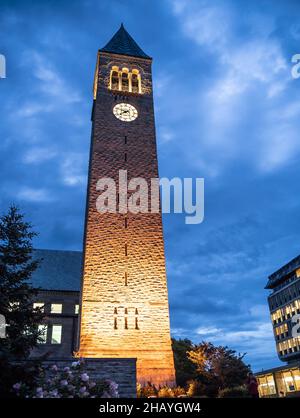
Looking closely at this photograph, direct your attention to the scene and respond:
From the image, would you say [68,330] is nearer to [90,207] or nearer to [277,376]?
[90,207]

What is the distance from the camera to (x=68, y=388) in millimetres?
9539

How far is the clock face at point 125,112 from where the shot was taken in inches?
1305

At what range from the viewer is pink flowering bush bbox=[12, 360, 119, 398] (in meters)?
9.25

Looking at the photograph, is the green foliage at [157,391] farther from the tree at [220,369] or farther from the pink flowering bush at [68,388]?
the pink flowering bush at [68,388]

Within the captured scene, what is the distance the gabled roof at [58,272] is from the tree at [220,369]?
15.9 m

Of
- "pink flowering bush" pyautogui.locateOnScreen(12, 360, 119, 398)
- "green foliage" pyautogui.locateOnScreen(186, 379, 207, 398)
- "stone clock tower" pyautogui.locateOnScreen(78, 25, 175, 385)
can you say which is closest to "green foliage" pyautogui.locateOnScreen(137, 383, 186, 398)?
"stone clock tower" pyautogui.locateOnScreen(78, 25, 175, 385)

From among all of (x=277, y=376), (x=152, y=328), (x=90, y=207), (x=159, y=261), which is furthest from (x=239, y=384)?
(x=90, y=207)

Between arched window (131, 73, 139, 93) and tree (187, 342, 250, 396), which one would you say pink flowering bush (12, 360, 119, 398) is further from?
arched window (131, 73, 139, 93)

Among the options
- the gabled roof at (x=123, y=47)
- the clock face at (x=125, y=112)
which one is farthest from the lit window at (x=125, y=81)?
the gabled roof at (x=123, y=47)

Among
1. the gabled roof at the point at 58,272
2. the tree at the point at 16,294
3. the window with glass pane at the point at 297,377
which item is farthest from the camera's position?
the gabled roof at the point at 58,272

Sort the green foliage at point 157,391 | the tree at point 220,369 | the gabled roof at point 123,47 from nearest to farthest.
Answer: the green foliage at point 157,391
the tree at point 220,369
the gabled roof at point 123,47

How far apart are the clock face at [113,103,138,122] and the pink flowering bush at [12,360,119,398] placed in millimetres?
25881

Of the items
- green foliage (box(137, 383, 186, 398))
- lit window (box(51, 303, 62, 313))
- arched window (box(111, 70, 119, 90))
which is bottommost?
green foliage (box(137, 383, 186, 398))

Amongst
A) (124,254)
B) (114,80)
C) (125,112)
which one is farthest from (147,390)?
(114,80)
